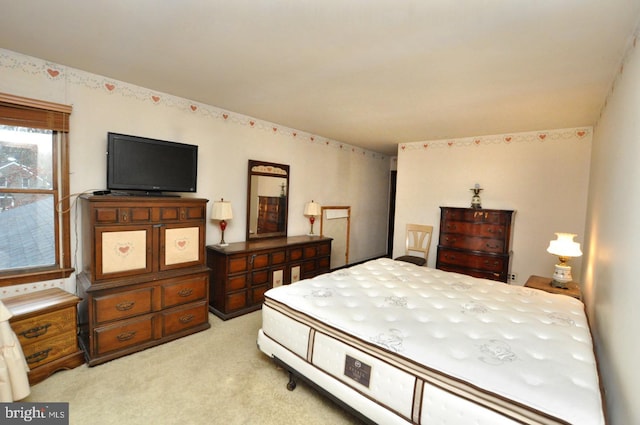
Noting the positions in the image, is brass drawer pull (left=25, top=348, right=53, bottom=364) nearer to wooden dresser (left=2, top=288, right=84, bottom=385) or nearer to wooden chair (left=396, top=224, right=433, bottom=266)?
wooden dresser (left=2, top=288, right=84, bottom=385)

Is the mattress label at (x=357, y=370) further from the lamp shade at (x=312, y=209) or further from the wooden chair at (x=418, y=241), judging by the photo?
the wooden chair at (x=418, y=241)

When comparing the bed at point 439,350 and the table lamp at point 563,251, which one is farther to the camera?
the table lamp at point 563,251

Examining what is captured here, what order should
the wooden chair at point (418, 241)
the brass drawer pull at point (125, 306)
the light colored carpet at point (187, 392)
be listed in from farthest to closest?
the wooden chair at point (418, 241) < the brass drawer pull at point (125, 306) < the light colored carpet at point (187, 392)

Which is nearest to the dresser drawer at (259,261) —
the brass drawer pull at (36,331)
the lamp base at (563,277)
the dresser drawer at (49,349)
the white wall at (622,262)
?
the dresser drawer at (49,349)

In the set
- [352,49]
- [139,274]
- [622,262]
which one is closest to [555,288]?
[622,262]

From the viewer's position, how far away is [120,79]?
274 centimetres

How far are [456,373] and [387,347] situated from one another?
0.36 m

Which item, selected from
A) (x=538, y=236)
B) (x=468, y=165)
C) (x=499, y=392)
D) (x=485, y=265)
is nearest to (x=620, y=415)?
(x=499, y=392)

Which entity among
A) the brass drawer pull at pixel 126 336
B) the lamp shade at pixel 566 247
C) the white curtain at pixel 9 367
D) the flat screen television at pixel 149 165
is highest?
the flat screen television at pixel 149 165

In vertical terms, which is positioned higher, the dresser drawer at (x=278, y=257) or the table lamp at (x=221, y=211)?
the table lamp at (x=221, y=211)

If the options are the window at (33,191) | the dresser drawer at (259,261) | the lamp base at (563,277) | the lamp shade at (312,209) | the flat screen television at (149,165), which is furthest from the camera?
the lamp shade at (312,209)

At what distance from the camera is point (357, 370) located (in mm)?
1662

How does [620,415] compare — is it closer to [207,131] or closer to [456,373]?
[456,373]

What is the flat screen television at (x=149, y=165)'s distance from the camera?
102 inches
